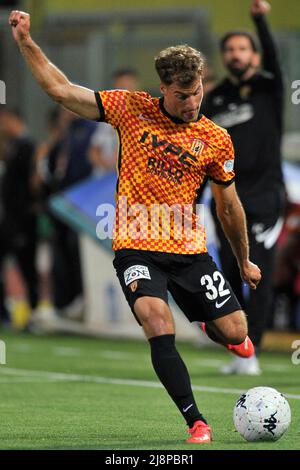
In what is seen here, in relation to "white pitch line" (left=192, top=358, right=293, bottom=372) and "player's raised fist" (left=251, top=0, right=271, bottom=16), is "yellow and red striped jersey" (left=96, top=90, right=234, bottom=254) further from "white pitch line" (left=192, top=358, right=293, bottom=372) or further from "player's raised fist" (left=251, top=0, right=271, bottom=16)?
"white pitch line" (left=192, top=358, right=293, bottom=372)

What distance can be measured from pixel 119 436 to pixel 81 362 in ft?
17.2

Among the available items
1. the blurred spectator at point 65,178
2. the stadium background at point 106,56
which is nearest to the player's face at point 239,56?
the stadium background at point 106,56

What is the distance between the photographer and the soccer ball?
7.06m

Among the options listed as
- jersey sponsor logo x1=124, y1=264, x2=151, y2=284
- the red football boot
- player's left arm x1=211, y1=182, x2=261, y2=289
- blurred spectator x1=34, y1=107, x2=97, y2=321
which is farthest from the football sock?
blurred spectator x1=34, y1=107, x2=97, y2=321

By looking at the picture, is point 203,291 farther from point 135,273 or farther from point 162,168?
point 162,168

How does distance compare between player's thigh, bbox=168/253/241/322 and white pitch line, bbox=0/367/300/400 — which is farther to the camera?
white pitch line, bbox=0/367/300/400

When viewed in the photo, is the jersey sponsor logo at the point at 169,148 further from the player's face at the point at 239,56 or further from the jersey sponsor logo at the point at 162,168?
the player's face at the point at 239,56

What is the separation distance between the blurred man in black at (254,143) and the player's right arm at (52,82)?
11.6ft

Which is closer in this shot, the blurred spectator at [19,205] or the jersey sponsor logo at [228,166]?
the jersey sponsor logo at [228,166]

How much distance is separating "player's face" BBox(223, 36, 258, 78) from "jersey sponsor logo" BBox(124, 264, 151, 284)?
4.13m

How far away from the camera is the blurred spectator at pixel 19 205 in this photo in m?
17.1

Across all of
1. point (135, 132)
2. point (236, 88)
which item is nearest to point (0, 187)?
point (236, 88)

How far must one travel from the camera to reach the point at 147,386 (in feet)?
34.2

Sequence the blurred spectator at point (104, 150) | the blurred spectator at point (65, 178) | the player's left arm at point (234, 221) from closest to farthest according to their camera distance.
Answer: the player's left arm at point (234, 221)
the blurred spectator at point (104, 150)
the blurred spectator at point (65, 178)
